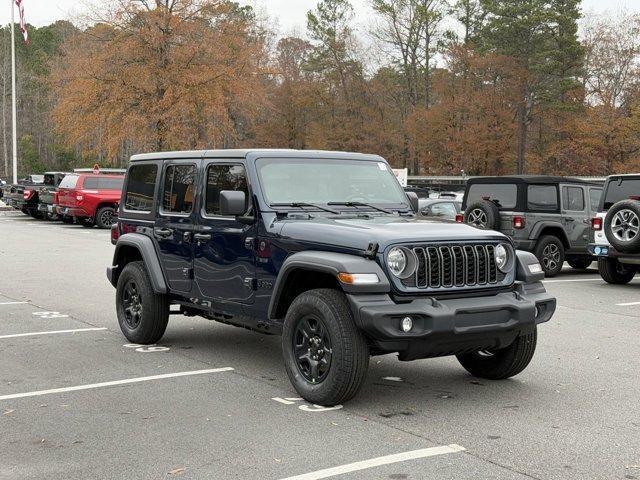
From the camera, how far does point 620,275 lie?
14.0m

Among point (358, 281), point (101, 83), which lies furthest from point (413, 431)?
point (101, 83)

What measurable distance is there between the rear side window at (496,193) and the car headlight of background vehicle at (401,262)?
10088 millimetres

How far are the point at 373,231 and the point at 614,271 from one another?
9474mm

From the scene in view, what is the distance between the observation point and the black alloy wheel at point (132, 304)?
26.4 ft

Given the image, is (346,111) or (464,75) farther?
(346,111)

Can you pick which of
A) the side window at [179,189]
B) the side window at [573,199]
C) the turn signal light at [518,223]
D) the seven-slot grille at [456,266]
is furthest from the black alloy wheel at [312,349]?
the side window at [573,199]

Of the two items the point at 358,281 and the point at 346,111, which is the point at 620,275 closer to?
the point at 358,281

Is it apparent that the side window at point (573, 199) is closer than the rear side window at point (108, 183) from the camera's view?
Yes

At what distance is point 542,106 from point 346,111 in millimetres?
15092

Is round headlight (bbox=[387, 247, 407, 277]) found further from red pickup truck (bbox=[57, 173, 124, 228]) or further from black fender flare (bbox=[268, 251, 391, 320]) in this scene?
red pickup truck (bbox=[57, 173, 124, 228])

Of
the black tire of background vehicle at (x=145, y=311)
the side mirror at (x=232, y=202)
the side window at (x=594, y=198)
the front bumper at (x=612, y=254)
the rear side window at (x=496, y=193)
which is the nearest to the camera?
the side mirror at (x=232, y=202)

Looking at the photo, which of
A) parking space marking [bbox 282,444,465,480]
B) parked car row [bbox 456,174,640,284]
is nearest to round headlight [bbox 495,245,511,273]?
parking space marking [bbox 282,444,465,480]

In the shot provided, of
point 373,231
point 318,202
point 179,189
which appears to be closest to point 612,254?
point 318,202

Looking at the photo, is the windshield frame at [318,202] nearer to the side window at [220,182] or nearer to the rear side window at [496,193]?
the side window at [220,182]
